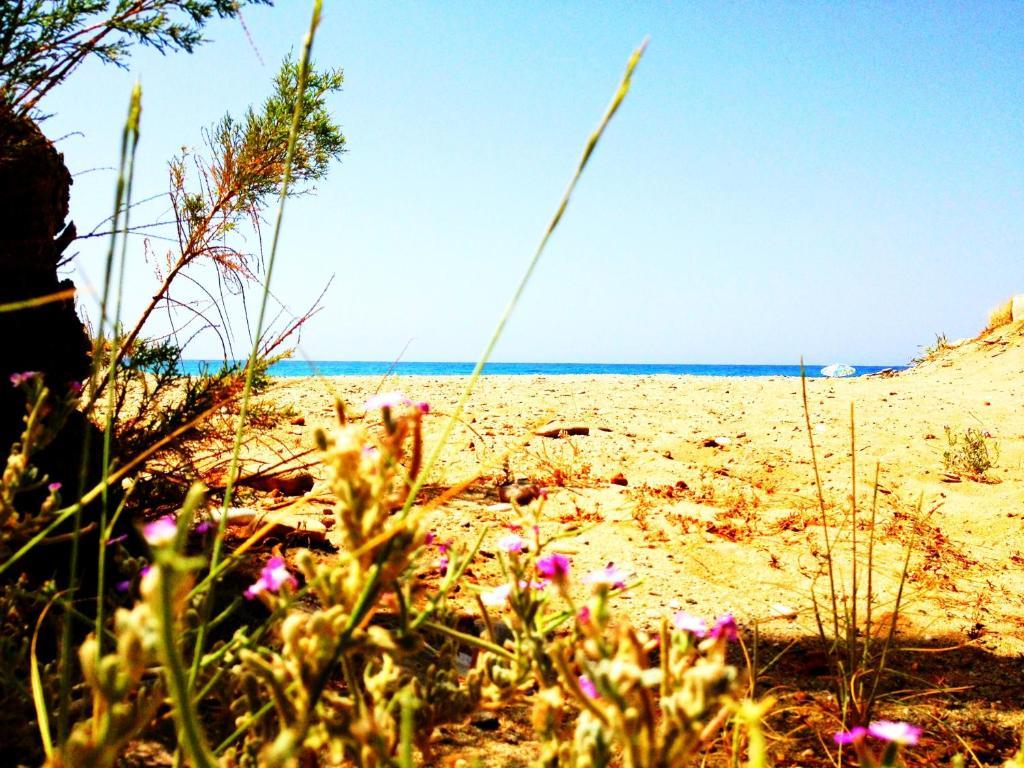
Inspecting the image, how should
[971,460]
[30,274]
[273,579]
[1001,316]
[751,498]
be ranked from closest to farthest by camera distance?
[273,579]
[30,274]
[751,498]
[971,460]
[1001,316]

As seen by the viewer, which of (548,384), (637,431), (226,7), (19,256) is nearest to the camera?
(19,256)

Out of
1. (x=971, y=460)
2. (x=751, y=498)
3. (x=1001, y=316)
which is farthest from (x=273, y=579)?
(x=1001, y=316)

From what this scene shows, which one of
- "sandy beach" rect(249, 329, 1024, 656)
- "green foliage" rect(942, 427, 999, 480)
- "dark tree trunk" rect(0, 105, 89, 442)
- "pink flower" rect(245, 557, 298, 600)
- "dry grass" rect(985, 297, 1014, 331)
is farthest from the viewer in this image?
"dry grass" rect(985, 297, 1014, 331)

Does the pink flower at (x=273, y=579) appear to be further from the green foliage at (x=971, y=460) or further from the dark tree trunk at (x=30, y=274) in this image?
the green foliage at (x=971, y=460)

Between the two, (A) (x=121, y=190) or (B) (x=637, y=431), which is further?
(B) (x=637, y=431)

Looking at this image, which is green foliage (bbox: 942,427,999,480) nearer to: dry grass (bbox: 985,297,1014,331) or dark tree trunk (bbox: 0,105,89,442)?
dark tree trunk (bbox: 0,105,89,442)

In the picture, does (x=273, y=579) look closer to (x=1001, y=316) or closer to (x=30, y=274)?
(x=30, y=274)

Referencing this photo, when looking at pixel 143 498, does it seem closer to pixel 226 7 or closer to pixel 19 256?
pixel 19 256

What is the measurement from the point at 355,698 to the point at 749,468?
14.9 feet

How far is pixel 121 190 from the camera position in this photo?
0.81 metres

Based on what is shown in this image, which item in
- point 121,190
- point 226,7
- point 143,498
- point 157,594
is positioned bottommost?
point 143,498

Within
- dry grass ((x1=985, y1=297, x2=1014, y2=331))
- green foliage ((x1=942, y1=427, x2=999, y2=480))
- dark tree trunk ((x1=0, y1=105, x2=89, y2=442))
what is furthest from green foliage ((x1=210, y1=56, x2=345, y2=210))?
dry grass ((x1=985, y1=297, x2=1014, y2=331))

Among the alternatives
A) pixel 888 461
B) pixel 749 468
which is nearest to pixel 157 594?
pixel 749 468

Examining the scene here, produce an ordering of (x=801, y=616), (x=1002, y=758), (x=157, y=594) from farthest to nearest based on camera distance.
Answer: (x=801, y=616) < (x=1002, y=758) < (x=157, y=594)
